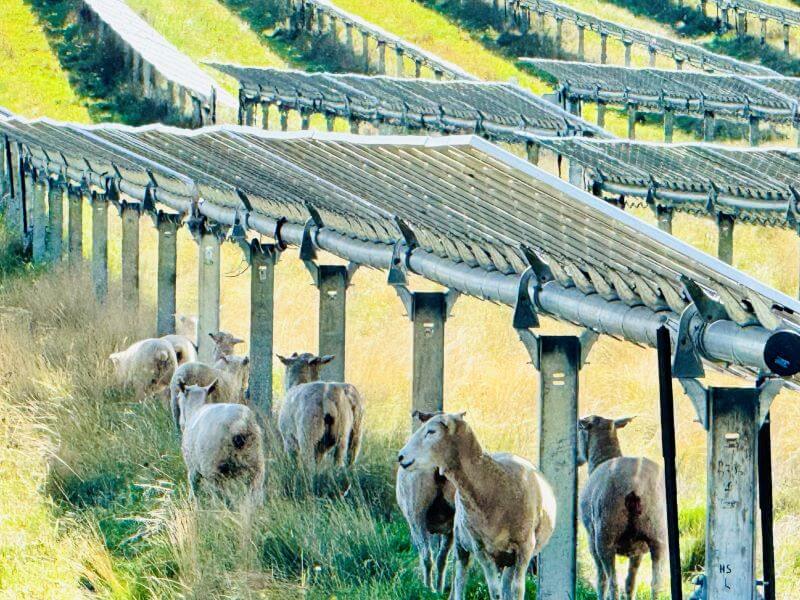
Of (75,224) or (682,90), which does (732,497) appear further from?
(682,90)

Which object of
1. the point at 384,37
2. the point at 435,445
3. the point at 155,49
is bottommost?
the point at 155,49

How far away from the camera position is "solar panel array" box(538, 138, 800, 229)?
15578 mm

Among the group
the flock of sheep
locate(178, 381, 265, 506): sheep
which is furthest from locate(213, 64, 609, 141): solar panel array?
locate(178, 381, 265, 506): sheep

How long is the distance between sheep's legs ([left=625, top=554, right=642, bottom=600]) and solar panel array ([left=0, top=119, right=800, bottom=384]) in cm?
158

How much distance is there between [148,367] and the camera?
1398 centimetres

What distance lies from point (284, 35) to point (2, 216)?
83.4 ft

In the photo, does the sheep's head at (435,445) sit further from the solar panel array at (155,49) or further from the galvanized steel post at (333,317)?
the solar panel array at (155,49)

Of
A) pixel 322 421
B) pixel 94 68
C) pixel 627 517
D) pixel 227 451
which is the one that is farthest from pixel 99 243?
pixel 94 68

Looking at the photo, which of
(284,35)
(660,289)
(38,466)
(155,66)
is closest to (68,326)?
(38,466)

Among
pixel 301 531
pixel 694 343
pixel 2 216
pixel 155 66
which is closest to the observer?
pixel 694 343

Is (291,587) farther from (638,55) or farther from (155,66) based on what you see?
(638,55)

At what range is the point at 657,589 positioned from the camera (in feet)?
27.6

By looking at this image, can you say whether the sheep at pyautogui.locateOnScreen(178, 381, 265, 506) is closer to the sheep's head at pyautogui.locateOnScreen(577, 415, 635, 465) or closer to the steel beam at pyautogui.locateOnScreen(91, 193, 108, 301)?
the sheep's head at pyautogui.locateOnScreen(577, 415, 635, 465)

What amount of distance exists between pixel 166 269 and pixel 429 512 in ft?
28.3
